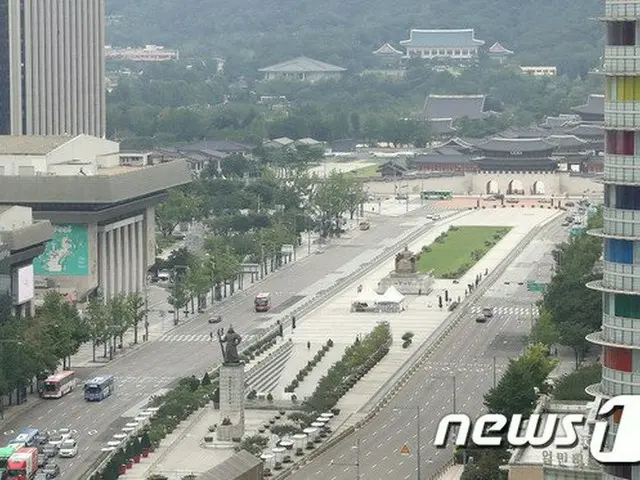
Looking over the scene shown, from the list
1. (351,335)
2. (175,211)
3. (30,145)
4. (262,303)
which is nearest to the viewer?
(351,335)

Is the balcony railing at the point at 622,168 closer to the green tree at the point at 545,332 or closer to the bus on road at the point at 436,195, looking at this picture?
the green tree at the point at 545,332

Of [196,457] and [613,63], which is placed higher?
[613,63]

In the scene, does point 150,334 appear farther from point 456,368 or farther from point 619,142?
point 619,142

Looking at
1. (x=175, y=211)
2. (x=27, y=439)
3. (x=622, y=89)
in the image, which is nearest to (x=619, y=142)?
(x=622, y=89)

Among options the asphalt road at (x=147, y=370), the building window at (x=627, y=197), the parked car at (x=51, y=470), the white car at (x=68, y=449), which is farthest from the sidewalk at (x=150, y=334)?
the building window at (x=627, y=197)

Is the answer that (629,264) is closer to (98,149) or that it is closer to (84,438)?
(84,438)

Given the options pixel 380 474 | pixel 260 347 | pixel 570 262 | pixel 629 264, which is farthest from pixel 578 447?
pixel 570 262
